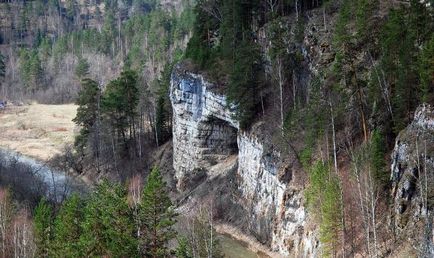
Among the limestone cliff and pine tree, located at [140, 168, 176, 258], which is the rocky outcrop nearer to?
the limestone cliff

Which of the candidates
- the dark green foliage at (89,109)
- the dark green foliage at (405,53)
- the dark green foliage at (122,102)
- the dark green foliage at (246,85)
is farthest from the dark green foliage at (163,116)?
the dark green foliage at (405,53)

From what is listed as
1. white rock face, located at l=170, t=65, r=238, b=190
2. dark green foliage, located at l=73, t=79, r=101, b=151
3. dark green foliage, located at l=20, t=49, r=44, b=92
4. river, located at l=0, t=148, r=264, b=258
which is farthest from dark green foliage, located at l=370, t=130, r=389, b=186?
dark green foliage, located at l=20, t=49, r=44, b=92

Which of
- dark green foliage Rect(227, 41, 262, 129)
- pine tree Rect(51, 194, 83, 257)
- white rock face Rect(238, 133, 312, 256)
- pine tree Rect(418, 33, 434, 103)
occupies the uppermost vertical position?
pine tree Rect(418, 33, 434, 103)

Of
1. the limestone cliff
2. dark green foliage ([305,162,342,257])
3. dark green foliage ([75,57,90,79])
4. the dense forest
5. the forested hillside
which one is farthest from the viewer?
the forested hillside

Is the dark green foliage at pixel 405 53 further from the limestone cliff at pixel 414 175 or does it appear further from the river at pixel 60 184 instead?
the river at pixel 60 184

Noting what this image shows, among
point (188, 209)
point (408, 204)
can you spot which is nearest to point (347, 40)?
point (408, 204)

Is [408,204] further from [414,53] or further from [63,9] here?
[63,9]

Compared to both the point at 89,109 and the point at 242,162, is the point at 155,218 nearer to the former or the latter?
the point at 242,162
